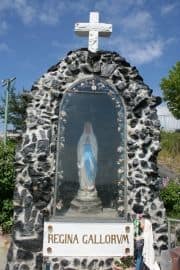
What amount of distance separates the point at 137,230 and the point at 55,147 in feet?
6.87

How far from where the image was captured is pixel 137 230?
26.9 feet

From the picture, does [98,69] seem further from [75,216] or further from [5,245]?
[5,245]

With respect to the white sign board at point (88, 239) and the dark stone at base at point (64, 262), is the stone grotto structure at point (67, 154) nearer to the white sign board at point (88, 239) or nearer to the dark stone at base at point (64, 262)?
the dark stone at base at point (64, 262)

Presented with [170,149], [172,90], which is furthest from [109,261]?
[172,90]

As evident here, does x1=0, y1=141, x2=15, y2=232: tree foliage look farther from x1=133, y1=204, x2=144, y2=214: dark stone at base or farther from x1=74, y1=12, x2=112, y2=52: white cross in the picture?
x1=74, y1=12, x2=112, y2=52: white cross

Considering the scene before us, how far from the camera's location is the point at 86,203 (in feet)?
27.4

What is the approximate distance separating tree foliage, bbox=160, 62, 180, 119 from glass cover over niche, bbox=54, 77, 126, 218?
81.4 feet

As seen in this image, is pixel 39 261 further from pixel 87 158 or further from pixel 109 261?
pixel 87 158

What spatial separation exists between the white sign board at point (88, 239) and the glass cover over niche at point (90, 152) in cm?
28

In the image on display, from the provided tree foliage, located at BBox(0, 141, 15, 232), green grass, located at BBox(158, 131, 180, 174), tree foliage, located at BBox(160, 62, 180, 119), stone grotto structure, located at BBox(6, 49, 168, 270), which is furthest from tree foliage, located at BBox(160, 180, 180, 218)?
tree foliage, located at BBox(160, 62, 180, 119)

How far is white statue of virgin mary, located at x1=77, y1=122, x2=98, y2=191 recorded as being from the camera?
8.45 metres

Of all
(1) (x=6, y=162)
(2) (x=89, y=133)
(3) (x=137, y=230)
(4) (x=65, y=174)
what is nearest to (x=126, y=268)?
(3) (x=137, y=230)

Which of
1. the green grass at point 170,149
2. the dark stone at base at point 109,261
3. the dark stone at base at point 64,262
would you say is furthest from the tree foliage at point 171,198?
the green grass at point 170,149

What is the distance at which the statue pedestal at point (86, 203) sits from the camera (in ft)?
27.3
